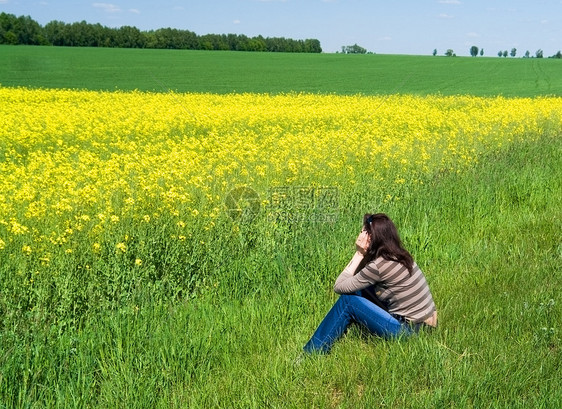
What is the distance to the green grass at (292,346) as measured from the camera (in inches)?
118

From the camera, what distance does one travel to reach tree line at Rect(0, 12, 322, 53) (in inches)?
2336

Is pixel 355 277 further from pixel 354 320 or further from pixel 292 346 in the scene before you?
pixel 292 346

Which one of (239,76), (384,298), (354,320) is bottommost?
(354,320)

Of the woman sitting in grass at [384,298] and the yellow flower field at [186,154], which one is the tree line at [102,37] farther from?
the woman sitting in grass at [384,298]

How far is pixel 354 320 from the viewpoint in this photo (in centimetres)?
360

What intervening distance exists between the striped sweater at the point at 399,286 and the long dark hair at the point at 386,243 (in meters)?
0.03

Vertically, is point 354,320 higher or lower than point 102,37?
lower

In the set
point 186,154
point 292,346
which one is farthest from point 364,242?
point 186,154

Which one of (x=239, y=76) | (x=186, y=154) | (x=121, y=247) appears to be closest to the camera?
(x=121, y=247)

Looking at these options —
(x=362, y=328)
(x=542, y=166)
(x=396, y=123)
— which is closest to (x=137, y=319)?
(x=362, y=328)

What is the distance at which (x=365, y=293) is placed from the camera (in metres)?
3.75

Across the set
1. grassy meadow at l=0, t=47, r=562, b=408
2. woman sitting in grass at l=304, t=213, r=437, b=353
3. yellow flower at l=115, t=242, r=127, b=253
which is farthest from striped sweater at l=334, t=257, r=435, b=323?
yellow flower at l=115, t=242, r=127, b=253

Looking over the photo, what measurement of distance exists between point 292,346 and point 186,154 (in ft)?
17.7

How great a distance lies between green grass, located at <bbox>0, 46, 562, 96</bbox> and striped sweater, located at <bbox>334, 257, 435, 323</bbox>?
1047 inches
